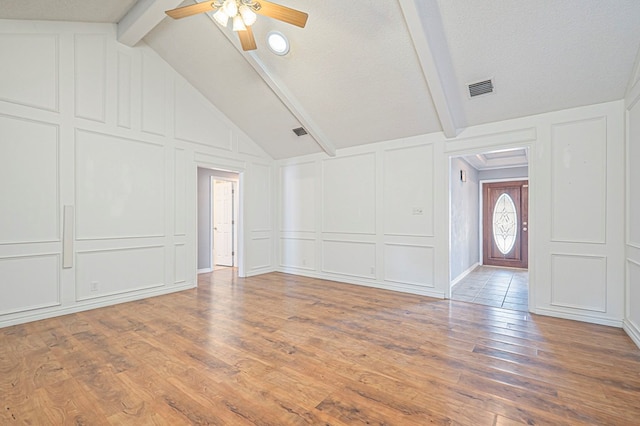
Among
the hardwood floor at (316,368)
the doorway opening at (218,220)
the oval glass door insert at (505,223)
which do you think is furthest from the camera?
the oval glass door insert at (505,223)

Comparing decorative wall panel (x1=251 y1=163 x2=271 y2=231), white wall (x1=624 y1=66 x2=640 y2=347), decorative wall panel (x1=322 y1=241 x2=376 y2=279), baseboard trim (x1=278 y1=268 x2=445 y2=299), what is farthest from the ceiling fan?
baseboard trim (x1=278 y1=268 x2=445 y2=299)

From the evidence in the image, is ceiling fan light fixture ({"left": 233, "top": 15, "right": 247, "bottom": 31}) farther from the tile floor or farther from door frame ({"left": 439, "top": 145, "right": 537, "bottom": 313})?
the tile floor

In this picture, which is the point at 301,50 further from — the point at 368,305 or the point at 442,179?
the point at 368,305

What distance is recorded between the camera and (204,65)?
4.55 meters

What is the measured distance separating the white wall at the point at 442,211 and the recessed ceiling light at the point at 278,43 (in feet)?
6.99

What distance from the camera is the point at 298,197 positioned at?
629 cm

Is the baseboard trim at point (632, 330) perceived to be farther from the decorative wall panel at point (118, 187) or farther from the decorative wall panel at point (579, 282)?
the decorative wall panel at point (118, 187)

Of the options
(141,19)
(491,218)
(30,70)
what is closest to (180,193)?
(30,70)

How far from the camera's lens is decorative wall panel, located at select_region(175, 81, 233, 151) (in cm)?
489

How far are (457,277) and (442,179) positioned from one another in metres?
2.20

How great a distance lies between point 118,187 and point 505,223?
8.18 metres

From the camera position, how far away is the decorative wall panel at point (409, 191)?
15.0 ft

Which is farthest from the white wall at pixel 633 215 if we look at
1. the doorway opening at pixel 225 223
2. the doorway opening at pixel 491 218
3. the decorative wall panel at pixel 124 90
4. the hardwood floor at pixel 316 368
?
the doorway opening at pixel 225 223

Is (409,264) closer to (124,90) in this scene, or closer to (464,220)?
(464,220)
